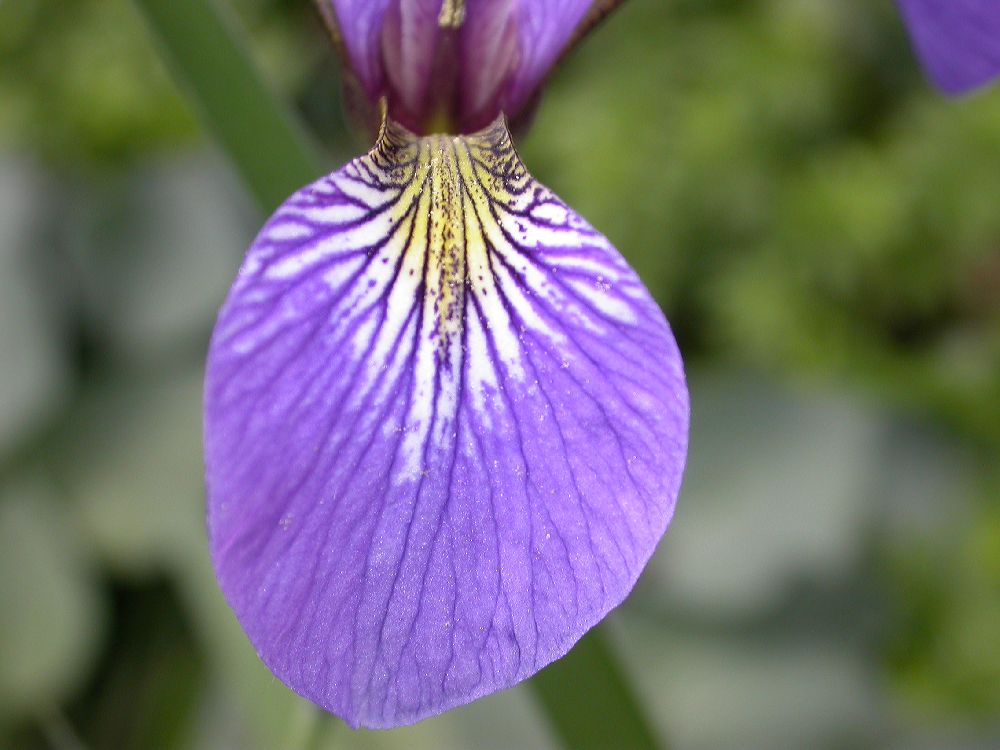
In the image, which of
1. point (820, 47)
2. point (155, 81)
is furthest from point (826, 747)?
point (155, 81)

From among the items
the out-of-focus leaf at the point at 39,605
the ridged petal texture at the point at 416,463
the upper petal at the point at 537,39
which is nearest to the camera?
the ridged petal texture at the point at 416,463

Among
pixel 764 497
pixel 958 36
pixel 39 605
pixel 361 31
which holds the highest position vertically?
pixel 361 31

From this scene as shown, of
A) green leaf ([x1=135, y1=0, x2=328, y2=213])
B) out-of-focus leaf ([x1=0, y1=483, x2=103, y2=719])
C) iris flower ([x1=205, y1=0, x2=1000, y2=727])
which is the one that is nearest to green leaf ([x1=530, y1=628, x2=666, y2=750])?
iris flower ([x1=205, y1=0, x2=1000, y2=727])

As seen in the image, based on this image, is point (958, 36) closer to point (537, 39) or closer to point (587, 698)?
point (537, 39)

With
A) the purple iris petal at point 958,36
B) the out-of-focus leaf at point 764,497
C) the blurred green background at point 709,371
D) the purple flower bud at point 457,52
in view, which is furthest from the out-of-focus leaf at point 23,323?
the purple iris petal at point 958,36

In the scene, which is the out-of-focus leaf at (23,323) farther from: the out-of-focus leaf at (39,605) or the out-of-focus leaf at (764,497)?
the out-of-focus leaf at (764,497)

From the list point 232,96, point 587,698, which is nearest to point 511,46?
point 232,96

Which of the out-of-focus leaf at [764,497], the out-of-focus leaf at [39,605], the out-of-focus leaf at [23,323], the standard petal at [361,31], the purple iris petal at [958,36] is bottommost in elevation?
the out-of-focus leaf at [764,497]
